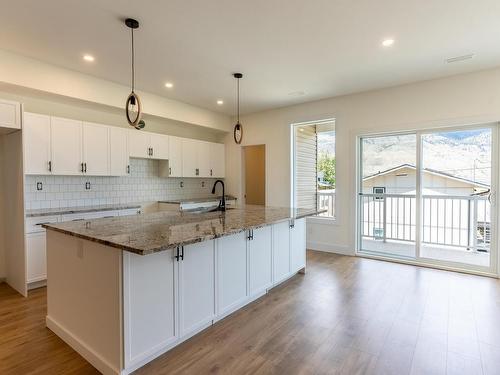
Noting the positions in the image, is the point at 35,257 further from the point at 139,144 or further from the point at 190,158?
the point at 190,158

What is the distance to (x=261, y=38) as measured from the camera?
303 centimetres

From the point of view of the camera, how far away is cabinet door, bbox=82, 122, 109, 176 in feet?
13.6

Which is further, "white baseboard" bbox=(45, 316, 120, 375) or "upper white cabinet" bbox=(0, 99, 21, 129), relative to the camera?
"upper white cabinet" bbox=(0, 99, 21, 129)

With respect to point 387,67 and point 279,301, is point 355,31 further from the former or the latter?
point 279,301

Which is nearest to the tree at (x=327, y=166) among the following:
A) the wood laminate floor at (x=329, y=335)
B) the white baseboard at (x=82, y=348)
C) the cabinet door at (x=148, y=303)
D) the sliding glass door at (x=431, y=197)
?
the sliding glass door at (x=431, y=197)

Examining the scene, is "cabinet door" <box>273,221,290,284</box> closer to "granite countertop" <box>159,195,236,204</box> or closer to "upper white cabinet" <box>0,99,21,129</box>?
"granite countertop" <box>159,195,236,204</box>

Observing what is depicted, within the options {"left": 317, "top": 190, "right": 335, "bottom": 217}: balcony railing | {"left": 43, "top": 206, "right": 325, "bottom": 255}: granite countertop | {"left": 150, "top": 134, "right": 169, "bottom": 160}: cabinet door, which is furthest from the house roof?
{"left": 150, "top": 134, "right": 169, "bottom": 160}: cabinet door

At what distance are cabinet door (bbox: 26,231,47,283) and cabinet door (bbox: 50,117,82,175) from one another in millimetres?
904

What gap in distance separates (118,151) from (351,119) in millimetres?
4050

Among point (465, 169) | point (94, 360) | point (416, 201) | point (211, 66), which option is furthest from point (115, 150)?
point (465, 169)

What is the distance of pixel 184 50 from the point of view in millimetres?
3279

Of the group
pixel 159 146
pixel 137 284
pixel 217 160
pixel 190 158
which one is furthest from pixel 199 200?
pixel 137 284

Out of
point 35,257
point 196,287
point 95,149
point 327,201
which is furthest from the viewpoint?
point 327,201

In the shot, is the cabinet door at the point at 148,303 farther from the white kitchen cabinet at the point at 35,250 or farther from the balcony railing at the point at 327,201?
the balcony railing at the point at 327,201
